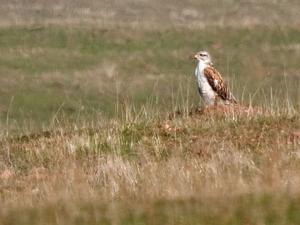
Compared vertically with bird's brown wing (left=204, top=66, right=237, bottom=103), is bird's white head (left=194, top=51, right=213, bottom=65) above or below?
above

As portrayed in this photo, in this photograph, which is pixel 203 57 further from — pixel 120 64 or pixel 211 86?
pixel 120 64

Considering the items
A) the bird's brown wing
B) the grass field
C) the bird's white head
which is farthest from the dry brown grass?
the bird's white head

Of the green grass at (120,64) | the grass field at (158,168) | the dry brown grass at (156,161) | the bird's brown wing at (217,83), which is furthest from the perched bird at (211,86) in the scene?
the green grass at (120,64)

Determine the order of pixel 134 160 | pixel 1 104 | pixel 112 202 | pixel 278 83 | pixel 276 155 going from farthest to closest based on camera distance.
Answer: pixel 278 83 < pixel 1 104 < pixel 134 160 < pixel 276 155 < pixel 112 202

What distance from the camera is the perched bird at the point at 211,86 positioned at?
1945 centimetres

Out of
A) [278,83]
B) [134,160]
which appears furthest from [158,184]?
[278,83]

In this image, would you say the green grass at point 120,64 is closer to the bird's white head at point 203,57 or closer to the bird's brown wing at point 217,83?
the bird's white head at point 203,57

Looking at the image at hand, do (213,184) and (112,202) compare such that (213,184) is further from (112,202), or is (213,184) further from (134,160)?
(134,160)

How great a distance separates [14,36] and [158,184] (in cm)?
4459

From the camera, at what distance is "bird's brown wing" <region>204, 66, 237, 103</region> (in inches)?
764

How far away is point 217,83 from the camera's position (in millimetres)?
19391

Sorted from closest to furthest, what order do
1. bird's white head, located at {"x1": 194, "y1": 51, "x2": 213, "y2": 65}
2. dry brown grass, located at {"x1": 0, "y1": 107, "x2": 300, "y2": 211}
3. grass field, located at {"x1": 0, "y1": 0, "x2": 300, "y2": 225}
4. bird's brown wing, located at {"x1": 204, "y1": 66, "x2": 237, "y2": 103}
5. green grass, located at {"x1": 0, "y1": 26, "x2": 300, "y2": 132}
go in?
grass field, located at {"x1": 0, "y1": 0, "x2": 300, "y2": 225}
dry brown grass, located at {"x1": 0, "y1": 107, "x2": 300, "y2": 211}
bird's brown wing, located at {"x1": 204, "y1": 66, "x2": 237, "y2": 103}
bird's white head, located at {"x1": 194, "y1": 51, "x2": 213, "y2": 65}
green grass, located at {"x1": 0, "y1": 26, "x2": 300, "y2": 132}

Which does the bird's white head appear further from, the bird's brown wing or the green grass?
the green grass

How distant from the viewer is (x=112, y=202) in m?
11.1
